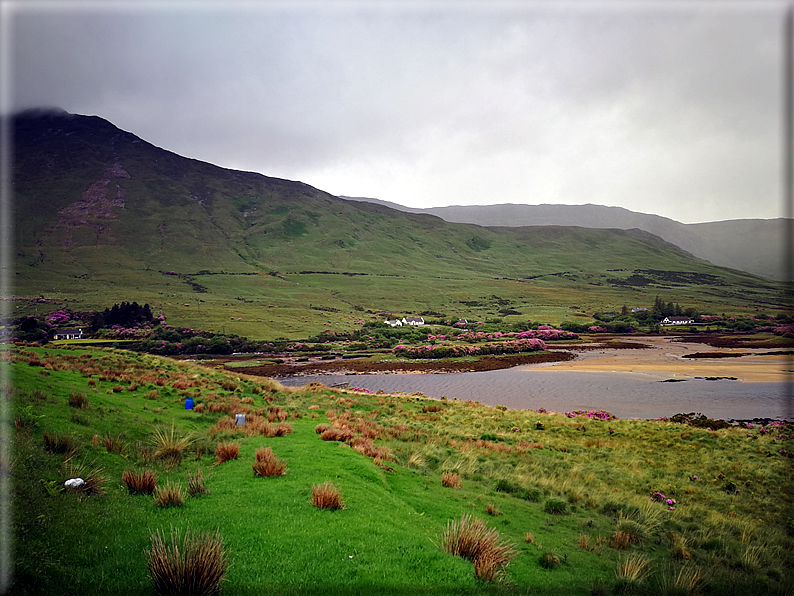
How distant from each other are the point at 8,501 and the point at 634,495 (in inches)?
680

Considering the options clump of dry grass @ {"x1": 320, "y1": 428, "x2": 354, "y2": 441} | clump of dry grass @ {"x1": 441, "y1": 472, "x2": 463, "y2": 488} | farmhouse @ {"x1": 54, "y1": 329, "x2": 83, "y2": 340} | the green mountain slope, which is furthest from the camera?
the green mountain slope

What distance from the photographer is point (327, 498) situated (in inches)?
340

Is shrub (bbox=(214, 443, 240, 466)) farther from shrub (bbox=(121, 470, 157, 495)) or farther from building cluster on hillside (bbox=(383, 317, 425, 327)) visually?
building cluster on hillside (bbox=(383, 317, 425, 327))

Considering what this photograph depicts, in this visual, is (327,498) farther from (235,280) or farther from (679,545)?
(235,280)

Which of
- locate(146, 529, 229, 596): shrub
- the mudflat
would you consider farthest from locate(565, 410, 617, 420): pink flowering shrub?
locate(146, 529, 229, 596): shrub

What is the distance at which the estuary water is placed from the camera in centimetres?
3372

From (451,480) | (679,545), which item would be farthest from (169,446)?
(679,545)

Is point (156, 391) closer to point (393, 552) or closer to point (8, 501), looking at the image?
point (8, 501)

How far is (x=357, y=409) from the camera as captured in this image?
87.5 ft

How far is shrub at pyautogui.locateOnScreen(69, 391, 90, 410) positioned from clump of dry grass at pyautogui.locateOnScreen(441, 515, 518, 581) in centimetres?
1164

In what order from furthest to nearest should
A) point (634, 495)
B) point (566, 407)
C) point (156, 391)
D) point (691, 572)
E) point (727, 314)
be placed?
point (727, 314) → point (566, 407) → point (156, 391) → point (634, 495) → point (691, 572)

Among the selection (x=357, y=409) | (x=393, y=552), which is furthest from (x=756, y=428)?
(x=393, y=552)

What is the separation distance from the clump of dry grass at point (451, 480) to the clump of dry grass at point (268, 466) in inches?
210

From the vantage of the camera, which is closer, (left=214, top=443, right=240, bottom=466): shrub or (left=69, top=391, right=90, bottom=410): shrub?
(left=214, top=443, right=240, bottom=466): shrub
